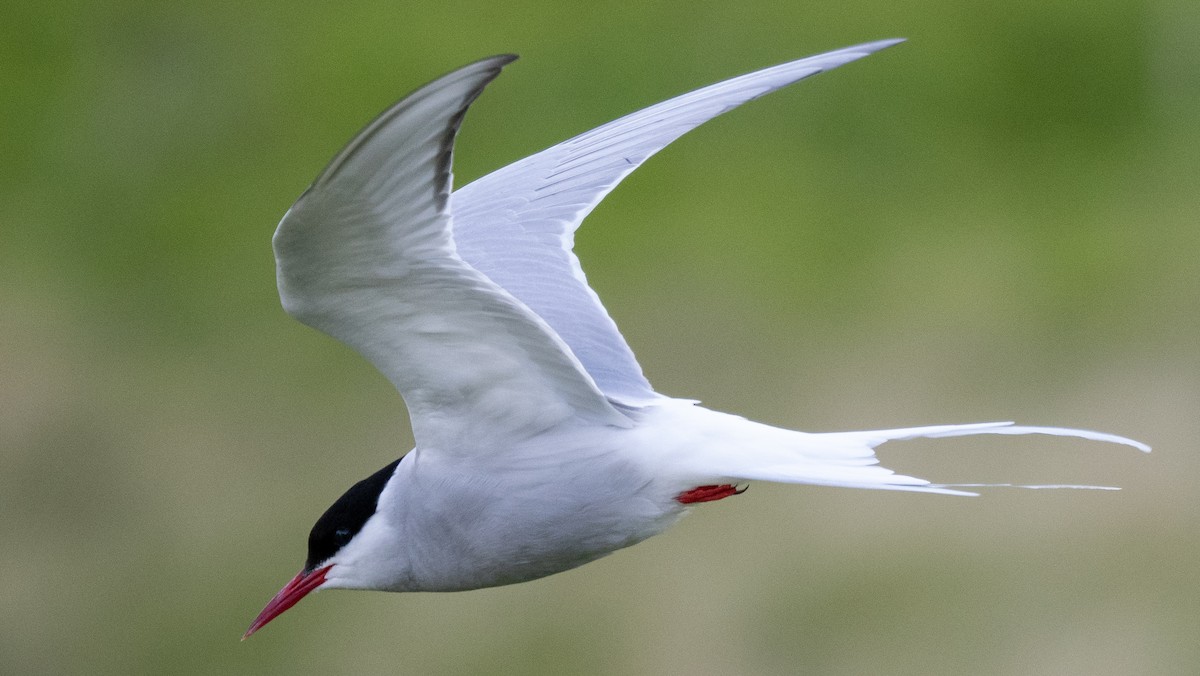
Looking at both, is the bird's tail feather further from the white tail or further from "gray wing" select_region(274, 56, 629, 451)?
"gray wing" select_region(274, 56, 629, 451)

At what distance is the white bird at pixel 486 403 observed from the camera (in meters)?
1.93

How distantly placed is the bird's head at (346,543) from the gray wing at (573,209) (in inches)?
13.5

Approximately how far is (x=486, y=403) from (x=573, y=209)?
58 cm

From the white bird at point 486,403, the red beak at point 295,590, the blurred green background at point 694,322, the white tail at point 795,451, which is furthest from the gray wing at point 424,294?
the blurred green background at point 694,322

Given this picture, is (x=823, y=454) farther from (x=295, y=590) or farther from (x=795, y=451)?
(x=295, y=590)

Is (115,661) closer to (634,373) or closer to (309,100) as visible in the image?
(309,100)

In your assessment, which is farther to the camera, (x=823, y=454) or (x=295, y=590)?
(x=295, y=590)

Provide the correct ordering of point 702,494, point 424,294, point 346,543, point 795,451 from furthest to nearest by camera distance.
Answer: point 346,543 → point 702,494 → point 795,451 → point 424,294

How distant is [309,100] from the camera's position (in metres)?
8.90

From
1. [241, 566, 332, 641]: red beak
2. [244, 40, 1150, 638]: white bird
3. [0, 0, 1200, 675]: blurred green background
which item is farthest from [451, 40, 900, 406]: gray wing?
[0, 0, 1200, 675]: blurred green background

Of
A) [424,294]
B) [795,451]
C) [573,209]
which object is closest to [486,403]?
[424,294]

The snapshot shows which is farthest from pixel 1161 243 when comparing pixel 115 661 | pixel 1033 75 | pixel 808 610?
pixel 115 661

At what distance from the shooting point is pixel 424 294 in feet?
6.77

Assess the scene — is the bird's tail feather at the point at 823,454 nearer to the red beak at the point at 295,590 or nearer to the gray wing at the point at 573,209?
the gray wing at the point at 573,209
